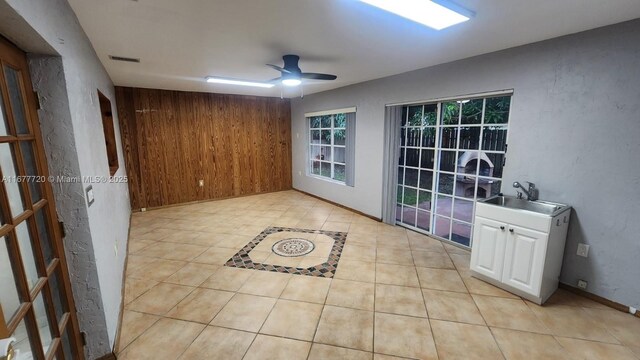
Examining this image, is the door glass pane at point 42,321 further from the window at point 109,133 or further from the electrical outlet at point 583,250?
the electrical outlet at point 583,250

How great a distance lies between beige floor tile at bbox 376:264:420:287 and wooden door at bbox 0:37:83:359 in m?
2.38

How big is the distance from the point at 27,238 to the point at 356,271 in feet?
8.21

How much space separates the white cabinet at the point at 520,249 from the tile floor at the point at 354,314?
5.0 inches

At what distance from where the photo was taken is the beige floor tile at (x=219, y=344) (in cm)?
177

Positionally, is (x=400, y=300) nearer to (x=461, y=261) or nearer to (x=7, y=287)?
(x=461, y=261)

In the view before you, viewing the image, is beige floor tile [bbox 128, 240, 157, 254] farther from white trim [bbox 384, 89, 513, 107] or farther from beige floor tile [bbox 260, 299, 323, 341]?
white trim [bbox 384, 89, 513, 107]

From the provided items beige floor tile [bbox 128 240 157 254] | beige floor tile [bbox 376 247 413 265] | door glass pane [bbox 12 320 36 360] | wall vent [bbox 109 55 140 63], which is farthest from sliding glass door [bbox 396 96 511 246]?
door glass pane [bbox 12 320 36 360]

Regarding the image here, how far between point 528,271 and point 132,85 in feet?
19.6

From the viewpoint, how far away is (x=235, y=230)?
3961 mm

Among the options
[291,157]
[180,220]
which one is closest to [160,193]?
[180,220]

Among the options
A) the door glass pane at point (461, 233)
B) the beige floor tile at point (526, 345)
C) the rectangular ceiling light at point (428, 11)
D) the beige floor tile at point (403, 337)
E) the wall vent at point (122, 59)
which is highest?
the wall vent at point (122, 59)

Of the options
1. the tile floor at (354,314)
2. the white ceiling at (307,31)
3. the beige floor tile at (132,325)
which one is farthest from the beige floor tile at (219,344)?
the white ceiling at (307,31)

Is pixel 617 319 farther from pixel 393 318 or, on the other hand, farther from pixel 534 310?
pixel 393 318

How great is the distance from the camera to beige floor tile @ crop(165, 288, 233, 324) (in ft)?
7.02
